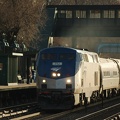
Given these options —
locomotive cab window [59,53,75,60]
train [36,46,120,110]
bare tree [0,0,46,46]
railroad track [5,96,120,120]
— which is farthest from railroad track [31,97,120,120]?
bare tree [0,0,46,46]

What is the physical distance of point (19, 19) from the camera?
49.0 metres

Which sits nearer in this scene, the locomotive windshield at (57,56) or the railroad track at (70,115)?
the railroad track at (70,115)

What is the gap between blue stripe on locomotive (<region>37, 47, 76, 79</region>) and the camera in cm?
2647

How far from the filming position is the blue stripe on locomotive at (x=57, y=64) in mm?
26469

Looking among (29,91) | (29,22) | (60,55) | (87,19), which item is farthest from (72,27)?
(60,55)

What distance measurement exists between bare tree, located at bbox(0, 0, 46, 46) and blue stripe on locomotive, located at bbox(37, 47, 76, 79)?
20.9 metres

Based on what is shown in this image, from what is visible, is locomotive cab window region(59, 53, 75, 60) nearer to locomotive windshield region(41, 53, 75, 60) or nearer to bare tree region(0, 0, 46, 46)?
locomotive windshield region(41, 53, 75, 60)

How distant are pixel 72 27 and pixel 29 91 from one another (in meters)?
26.2

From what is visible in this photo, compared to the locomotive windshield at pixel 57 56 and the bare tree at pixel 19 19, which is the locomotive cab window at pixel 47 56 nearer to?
the locomotive windshield at pixel 57 56

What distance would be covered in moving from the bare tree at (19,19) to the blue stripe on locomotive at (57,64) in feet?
68.6

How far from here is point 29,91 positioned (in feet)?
123

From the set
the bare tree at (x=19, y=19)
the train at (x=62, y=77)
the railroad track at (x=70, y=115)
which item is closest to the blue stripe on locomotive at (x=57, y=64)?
the train at (x=62, y=77)

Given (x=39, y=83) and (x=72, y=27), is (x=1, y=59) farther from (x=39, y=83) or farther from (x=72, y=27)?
(x=72, y=27)

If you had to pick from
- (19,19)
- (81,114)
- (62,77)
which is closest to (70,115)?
(81,114)
